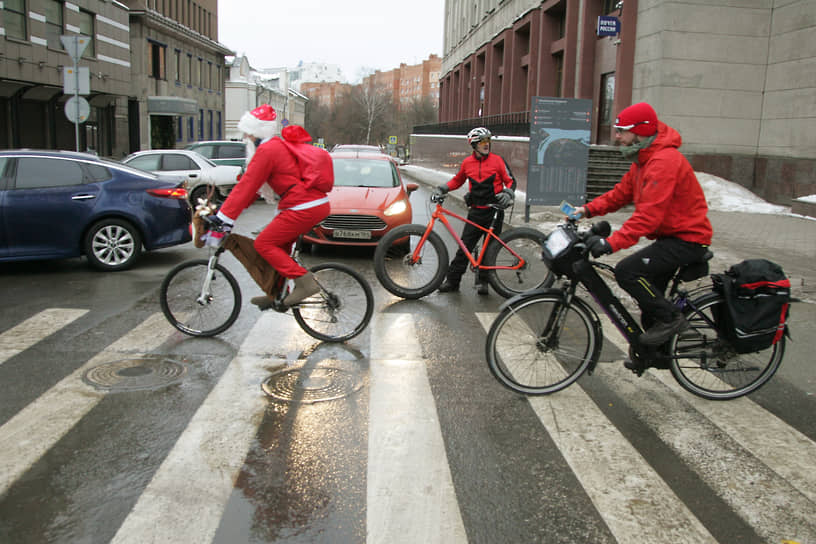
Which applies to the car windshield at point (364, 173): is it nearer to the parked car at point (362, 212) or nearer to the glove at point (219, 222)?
the parked car at point (362, 212)

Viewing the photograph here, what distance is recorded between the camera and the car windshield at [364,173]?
38.7ft

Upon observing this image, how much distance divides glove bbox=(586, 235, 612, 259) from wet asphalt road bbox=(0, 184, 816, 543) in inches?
42.1

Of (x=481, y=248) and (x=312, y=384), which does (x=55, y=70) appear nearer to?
(x=481, y=248)

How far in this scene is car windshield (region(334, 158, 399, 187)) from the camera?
11.8m

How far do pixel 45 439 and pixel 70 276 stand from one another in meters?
5.32

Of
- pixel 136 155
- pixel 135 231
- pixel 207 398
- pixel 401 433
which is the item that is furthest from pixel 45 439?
pixel 136 155

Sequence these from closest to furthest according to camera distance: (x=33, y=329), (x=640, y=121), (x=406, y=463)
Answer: (x=406, y=463) → (x=640, y=121) → (x=33, y=329)

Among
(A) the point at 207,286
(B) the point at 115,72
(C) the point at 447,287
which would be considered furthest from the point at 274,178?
(B) the point at 115,72

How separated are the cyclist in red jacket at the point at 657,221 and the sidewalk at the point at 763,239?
4157 mm

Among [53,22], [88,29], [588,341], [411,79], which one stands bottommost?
[588,341]

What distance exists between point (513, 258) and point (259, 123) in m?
3.50

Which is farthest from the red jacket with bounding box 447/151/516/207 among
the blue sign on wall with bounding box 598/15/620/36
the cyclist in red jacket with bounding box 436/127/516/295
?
the blue sign on wall with bounding box 598/15/620/36

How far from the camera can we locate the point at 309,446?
405cm

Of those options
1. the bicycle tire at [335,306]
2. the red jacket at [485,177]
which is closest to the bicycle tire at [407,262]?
the red jacket at [485,177]
